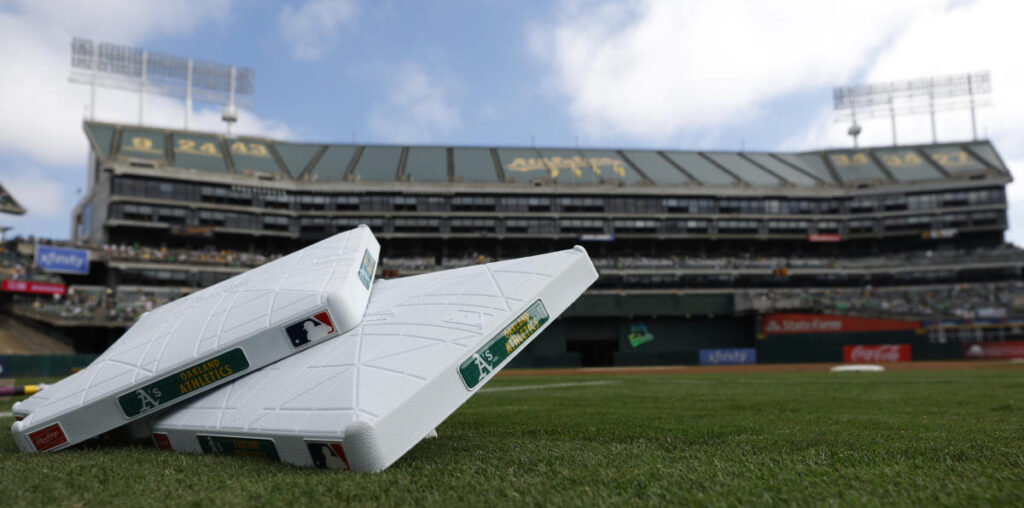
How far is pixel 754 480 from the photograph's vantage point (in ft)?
13.6

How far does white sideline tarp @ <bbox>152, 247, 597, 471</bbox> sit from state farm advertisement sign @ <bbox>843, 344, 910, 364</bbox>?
49711mm

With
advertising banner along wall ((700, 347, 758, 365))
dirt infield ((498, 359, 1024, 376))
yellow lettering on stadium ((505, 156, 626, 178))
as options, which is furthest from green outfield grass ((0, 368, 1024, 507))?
yellow lettering on stadium ((505, 156, 626, 178))

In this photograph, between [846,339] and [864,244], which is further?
[864,244]

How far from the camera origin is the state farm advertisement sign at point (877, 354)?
47812mm

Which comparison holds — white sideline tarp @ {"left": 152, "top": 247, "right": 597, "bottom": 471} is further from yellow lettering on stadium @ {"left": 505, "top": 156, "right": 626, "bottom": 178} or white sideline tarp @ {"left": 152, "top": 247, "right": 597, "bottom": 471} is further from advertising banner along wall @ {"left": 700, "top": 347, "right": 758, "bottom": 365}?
yellow lettering on stadium @ {"left": 505, "top": 156, "right": 626, "bottom": 178}

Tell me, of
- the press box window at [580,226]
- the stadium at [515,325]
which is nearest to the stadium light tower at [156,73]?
the stadium at [515,325]

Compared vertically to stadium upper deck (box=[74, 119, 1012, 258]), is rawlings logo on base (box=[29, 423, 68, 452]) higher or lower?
lower

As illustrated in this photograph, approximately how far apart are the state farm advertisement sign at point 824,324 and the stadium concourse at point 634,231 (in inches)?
5.6

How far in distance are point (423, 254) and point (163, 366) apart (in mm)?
56952

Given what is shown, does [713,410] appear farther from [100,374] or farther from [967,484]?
[100,374]

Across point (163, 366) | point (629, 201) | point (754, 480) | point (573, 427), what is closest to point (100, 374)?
point (163, 366)

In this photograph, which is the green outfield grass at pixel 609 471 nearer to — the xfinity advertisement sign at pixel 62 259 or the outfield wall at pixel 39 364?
the outfield wall at pixel 39 364

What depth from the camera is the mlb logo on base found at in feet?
18.4

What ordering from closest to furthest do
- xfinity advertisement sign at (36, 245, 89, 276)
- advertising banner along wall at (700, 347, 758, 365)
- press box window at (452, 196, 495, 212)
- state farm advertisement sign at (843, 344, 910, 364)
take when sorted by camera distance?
1. xfinity advertisement sign at (36, 245, 89, 276)
2. state farm advertisement sign at (843, 344, 910, 364)
3. advertising banner along wall at (700, 347, 758, 365)
4. press box window at (452, 196, 495, 212)
